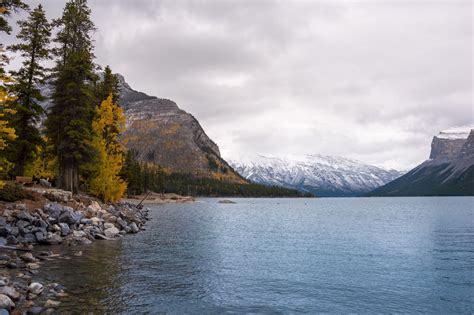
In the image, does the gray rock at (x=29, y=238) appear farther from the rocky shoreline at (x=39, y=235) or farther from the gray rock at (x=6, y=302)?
the gray rock at (x=6, y=302)

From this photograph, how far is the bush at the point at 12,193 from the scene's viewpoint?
34.2m

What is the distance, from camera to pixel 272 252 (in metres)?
34.8

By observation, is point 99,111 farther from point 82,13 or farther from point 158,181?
point 158,181

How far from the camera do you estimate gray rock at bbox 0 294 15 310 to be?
49.2ft

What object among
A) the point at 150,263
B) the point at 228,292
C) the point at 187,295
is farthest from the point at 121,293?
the point at 150,263

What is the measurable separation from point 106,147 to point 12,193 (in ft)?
81.7

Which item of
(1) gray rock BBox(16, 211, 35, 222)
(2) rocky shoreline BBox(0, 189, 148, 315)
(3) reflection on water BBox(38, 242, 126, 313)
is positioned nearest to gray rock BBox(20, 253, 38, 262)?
(2) rocky shoreline BBox(0, 189, 148, 315)

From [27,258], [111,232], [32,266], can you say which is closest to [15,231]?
[27,258]

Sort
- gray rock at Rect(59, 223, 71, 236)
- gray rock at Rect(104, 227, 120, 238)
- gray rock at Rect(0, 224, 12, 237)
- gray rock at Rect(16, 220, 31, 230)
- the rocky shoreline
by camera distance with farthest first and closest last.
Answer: gray rock at Rect(104, 227, 120, 238) → gray rock at Rect(59, 223, 71, 236) → gray rock at Rect(16, 220, 31, 230) → gray rock at Rect(0, 224, 12, 237) → the rocky shoreline

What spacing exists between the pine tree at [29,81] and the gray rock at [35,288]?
3112 centimetres

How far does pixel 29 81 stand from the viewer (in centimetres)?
4434

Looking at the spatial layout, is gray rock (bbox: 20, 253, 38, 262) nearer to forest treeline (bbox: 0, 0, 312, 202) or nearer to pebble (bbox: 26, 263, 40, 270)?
pebble (bbox: 26, 263, 40, 270)

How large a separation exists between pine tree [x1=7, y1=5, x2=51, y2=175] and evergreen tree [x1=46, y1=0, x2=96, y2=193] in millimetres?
2819

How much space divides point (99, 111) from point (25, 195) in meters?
22.1
